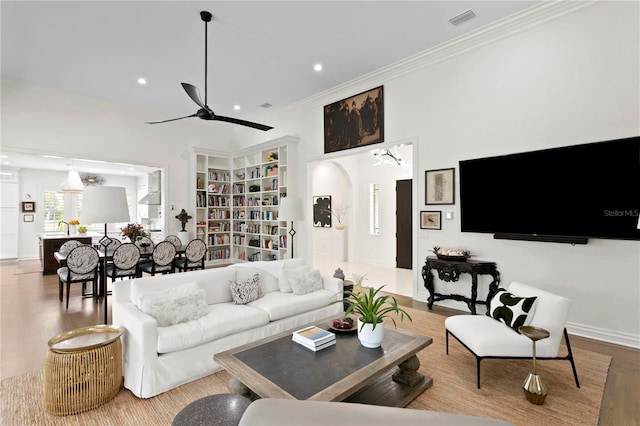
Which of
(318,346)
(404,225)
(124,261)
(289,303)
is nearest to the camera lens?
(318,346)

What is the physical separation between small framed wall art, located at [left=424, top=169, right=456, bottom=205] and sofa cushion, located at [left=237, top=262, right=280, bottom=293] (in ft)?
8.33

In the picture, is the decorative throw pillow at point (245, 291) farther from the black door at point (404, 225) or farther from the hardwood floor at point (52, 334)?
the black door at point (404, 225)

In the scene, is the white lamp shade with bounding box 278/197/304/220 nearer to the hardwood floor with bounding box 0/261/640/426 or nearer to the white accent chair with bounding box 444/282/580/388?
the hardwood floor with bounding box 0/261/640/426

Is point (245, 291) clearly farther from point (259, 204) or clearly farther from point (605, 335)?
point (259, 204)

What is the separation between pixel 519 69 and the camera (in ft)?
13.1

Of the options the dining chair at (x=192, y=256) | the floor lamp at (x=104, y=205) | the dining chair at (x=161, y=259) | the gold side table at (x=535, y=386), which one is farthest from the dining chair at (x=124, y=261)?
the gold side table at (x=535, y=386)

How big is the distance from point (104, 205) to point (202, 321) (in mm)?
1972

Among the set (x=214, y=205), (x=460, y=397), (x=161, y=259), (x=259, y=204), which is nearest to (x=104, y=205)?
(x=161, y=259)

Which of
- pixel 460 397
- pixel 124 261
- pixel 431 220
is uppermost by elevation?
pixel 431 220

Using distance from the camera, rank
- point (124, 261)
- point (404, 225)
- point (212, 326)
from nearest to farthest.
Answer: point (212, 326)
point (124, 261)
point (404, 225)

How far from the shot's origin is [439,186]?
15.5 feet

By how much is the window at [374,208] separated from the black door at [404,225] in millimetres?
650

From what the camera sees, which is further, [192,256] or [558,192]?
[192,256]

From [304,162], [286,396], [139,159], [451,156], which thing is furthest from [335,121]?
[286,396]
